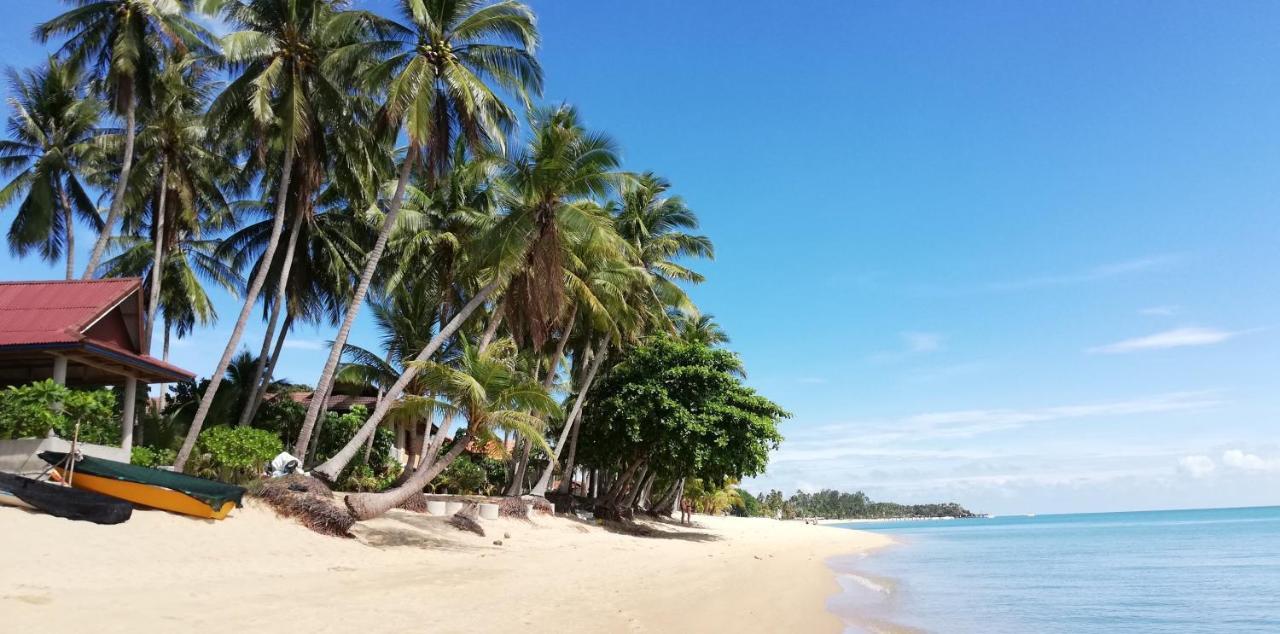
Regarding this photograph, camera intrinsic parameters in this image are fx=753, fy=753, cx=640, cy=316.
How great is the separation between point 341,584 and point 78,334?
7.53m

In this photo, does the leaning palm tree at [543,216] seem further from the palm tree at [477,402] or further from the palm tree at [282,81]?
the palm tree at [282,81]

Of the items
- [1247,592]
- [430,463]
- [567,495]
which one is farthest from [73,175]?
[1247,592]

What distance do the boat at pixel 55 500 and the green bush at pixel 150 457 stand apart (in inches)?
209

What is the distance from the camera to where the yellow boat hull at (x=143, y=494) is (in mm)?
11211

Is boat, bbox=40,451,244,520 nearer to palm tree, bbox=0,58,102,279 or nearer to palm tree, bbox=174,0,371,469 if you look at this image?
palm tree, bbox=174,0,371,469

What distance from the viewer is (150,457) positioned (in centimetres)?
1652

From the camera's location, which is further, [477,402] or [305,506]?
[477,402]

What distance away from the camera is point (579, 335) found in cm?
2759

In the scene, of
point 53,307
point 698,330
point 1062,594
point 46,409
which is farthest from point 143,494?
point 698,330

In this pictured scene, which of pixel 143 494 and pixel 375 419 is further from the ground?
pixel 375 419

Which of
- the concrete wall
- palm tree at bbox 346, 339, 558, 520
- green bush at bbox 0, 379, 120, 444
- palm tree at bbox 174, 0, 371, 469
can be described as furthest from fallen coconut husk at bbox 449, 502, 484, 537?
the concrete wall

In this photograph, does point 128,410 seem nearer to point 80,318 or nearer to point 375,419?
point 80,318

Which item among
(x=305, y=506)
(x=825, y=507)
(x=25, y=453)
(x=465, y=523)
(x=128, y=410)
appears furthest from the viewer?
(x=825, y=507)

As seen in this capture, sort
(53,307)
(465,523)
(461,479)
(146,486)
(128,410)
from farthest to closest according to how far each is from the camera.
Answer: (461,479)
(465,523)
(128,410)
(53,307)
(146,486)
